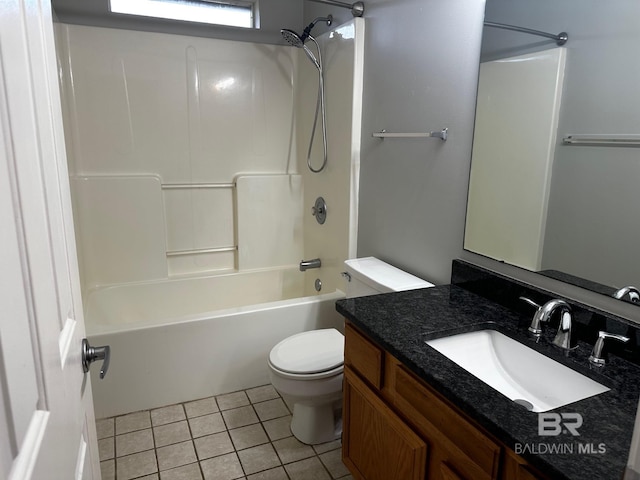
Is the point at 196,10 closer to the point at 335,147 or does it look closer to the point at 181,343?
the point at 335,147

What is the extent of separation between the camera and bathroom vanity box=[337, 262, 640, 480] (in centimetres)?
89

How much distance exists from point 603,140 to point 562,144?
13 cm

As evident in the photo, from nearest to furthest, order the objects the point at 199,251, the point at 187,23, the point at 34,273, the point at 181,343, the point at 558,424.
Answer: the point at 34,273
the point at 558,424
the point at 181,343
the point at 187,23
the point at 199,251

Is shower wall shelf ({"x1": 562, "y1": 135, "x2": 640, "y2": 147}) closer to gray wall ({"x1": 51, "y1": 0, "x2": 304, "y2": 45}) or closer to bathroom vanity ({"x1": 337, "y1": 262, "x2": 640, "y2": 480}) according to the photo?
bathroom vanity ({"x1": 337, "y1": 262, "x2": 640, "y2": 480})

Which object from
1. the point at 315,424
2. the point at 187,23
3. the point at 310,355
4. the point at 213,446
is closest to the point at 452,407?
the point at 310,355

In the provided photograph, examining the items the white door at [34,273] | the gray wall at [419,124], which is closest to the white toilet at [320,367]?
the gray wall at [419,124]

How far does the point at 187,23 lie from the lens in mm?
2854

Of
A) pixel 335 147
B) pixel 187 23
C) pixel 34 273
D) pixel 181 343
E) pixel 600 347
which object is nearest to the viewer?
pixel 34 273

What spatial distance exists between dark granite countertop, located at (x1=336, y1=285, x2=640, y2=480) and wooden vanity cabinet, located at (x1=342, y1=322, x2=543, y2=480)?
0.18 ft

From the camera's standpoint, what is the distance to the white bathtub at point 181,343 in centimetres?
224

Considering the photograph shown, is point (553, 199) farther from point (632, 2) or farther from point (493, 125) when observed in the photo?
point (632, 2)

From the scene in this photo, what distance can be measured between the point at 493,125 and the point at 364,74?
0.98m

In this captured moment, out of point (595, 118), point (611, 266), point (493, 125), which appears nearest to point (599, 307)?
point (611, 266)

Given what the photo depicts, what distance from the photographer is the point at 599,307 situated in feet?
4.26
